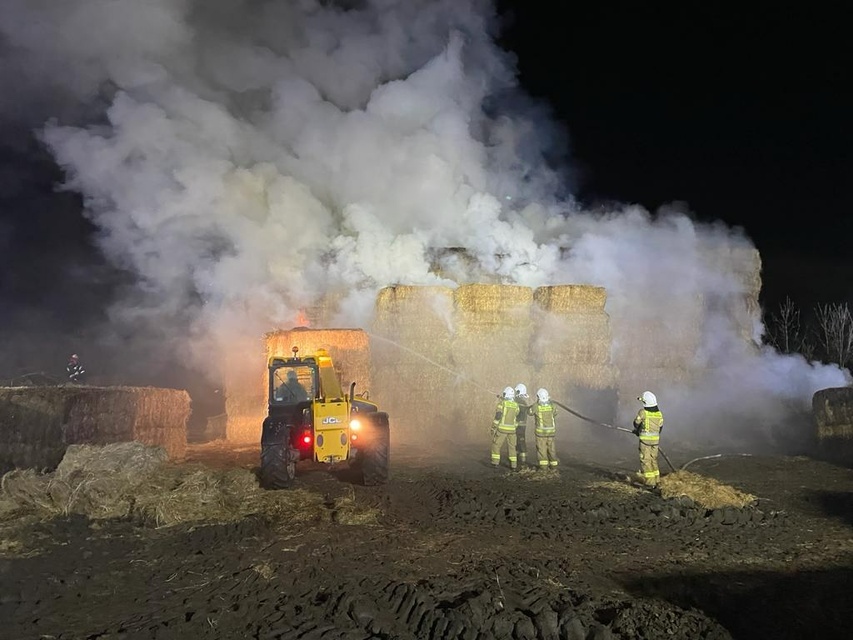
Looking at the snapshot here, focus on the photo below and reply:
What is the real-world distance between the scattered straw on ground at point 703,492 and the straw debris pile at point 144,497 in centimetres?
531

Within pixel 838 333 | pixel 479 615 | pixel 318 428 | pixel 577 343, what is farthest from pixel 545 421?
pixel 838 333

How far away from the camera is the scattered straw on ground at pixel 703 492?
31.8ft

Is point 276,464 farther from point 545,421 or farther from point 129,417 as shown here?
point 545,421

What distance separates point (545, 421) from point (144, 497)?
8.51m

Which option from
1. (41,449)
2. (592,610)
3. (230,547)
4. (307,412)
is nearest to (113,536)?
(230,547)

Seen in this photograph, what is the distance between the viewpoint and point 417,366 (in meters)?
20.4

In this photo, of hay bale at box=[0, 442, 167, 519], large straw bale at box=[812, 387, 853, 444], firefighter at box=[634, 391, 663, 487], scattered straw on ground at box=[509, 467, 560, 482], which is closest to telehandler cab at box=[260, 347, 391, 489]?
hay bale at box=[0, 442, 167, 519]

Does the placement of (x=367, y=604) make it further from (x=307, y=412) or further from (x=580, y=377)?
(x=580, y=377)

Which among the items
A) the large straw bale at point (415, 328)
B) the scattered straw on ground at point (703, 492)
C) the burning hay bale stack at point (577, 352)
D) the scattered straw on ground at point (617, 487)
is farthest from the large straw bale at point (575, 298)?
the scattered straw on ground at point (703, 492)

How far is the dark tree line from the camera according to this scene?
110ft

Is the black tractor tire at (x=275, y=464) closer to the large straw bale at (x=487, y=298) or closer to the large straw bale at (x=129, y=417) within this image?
the large straw bale at (x=129, y=417)

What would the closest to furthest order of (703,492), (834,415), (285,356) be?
(703,492)
(834,415)
(285,356)

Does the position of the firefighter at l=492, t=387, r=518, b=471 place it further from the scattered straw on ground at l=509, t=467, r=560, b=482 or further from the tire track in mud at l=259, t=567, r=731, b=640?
the tire track in mud at l=259, t=567, r=731, b=640

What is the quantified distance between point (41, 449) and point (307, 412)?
5443 mm
